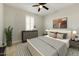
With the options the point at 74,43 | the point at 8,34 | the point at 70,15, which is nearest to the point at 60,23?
the point at 70,15

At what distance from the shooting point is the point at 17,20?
1.60 meters

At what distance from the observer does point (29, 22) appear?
1.61m

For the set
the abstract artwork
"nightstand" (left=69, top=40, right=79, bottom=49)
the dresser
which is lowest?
"nightstand" (left=69, top=40, right=79, bottom=49)

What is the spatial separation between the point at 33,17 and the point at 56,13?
0.42 metres

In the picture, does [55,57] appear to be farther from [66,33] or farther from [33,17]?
[33,17]

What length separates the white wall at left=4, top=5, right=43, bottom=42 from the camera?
149 cm

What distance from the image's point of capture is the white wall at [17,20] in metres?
1.49

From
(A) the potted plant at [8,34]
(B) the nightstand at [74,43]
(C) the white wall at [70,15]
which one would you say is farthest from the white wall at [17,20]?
(B) the nightstand at [74,43]

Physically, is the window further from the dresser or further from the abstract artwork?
the abstract artwork

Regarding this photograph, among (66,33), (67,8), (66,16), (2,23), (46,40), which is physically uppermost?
(67,8)

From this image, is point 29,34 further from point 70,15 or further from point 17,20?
point 70,15

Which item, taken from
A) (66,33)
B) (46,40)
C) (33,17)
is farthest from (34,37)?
(66,33)

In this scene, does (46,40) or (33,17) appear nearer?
(33,17)

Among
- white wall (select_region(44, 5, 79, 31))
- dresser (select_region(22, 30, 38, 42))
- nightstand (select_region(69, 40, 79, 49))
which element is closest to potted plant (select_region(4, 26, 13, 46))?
dresser (select_region(22, 30, 38, 42))
